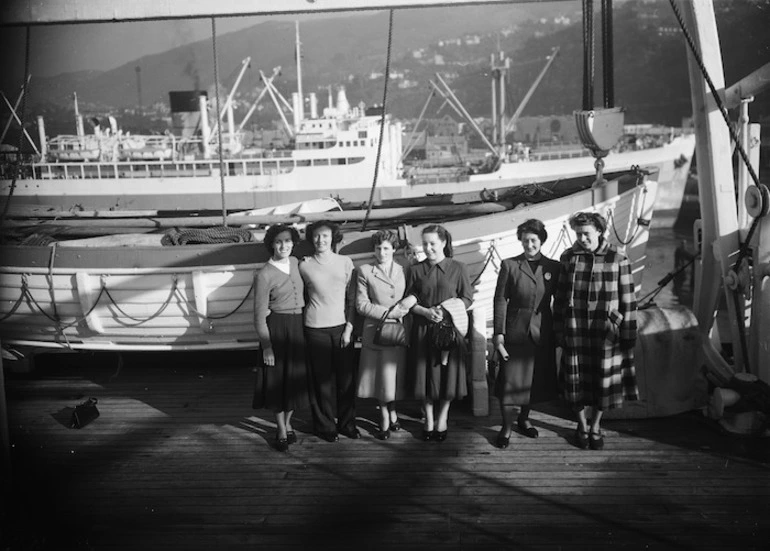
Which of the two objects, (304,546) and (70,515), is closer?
(304,546)

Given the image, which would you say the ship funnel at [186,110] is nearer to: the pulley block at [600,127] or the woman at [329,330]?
the pulley block at [600,127]

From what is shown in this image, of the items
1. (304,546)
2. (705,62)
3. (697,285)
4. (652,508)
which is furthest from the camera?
(697,285)

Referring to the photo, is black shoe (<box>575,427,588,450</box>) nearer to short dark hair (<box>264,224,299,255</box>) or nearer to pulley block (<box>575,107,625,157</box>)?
short dark hair (<box>264,224,299,255</box>)

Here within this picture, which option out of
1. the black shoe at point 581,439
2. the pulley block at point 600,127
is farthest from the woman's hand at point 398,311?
the pulley block at point 600,127

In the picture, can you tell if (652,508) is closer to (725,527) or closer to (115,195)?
(725,527)

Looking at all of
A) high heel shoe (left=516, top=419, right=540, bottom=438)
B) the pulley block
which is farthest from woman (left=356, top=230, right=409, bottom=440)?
the pulley block

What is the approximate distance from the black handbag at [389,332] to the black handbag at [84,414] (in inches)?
99.7

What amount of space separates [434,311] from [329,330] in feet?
2.53

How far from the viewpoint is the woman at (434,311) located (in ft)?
15.5

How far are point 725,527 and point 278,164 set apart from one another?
105 feet

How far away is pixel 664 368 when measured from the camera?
16.9 feet

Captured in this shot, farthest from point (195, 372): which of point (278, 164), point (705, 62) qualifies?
point (278, 164)

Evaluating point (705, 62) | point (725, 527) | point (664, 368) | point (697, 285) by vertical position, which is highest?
point (705, 62)

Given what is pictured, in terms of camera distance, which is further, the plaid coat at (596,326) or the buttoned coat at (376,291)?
the buttoned coat at (376,291)
